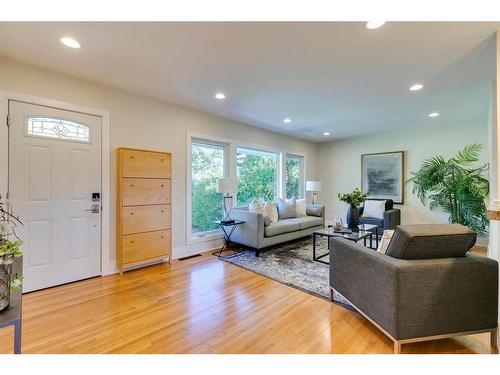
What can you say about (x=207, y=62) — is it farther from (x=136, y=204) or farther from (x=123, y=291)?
(x=123, y=291)

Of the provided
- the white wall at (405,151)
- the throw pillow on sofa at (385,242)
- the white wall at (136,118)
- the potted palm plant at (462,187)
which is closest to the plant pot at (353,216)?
the potted palm plant at (462,187)

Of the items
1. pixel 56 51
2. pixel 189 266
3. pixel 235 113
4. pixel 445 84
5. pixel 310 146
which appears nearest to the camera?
pixel 56 51

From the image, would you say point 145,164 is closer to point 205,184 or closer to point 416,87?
point 205,184

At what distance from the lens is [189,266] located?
137 inches

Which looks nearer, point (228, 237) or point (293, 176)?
point (228, 237)

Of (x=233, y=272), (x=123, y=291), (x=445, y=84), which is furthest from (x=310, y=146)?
(x=123, y=291)

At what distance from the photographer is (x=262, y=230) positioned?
12.9 feet

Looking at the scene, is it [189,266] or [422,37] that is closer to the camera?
[422,37]

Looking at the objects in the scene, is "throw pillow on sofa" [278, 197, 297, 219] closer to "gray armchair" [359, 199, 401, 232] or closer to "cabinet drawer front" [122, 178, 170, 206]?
"gray armchair" [359, 199, 401, 232]

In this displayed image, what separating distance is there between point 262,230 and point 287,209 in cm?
128

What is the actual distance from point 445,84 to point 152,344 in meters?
4.14

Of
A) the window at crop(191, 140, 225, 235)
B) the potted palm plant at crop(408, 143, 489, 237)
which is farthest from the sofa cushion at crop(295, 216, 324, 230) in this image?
the potted palm plant at crop(408, 143, 489, 237)

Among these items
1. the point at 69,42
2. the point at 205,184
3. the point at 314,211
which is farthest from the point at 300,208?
the point at 69,42

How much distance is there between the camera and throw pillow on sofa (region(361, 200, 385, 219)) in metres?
5.11
